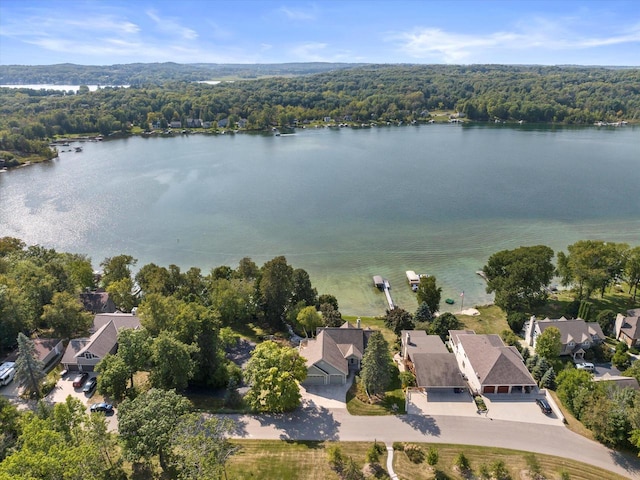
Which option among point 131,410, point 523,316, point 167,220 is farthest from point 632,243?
point 167,220

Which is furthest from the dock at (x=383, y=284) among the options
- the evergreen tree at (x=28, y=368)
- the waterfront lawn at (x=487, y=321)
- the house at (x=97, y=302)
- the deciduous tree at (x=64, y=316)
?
the evergreen tree at (x=28, y=368)

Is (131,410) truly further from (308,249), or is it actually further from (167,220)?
(167,220)

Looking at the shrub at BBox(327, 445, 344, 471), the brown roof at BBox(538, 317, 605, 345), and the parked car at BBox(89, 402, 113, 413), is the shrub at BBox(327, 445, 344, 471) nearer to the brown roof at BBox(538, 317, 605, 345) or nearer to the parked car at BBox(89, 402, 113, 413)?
the parked car at BBox(89, 402, 113, 413)

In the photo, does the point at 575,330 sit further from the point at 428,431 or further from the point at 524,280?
the point at 428,431

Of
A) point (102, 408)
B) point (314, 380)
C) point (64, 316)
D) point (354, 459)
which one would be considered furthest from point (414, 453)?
point (64, 316)

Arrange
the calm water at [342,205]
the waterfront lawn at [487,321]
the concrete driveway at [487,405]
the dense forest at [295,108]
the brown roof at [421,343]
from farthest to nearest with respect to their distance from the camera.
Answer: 1. the dense forest at [295,108]
2. the calm water at [342,205]
3. the waterfront lawn at [487,321]
4. the brown roof at [421,343]
5. the concrete driveway at [487,405]

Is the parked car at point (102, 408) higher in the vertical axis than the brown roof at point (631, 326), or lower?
lower

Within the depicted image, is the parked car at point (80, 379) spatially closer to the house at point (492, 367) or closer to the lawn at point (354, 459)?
the lawn at point (354, 459)

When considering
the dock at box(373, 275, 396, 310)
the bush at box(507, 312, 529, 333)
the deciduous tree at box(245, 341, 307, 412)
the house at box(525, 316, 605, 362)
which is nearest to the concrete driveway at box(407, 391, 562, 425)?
the house at box(525, 316, 605, 362)
